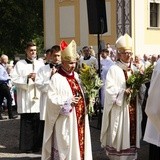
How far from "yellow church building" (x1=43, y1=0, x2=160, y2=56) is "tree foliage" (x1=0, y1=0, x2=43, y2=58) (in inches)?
Answer: 124

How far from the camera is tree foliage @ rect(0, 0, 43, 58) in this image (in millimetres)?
28625

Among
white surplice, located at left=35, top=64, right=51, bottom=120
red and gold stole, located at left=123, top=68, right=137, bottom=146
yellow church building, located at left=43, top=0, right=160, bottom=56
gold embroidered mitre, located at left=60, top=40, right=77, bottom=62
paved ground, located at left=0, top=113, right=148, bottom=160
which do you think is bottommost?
paved ground, located at left=0, top=113, right=148, bottom=160

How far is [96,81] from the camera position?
6.64 meters

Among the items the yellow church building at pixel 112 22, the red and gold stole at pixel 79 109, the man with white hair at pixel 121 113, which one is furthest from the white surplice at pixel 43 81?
the yellow church building at pixel 112 22

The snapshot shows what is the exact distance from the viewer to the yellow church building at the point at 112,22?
22.9m

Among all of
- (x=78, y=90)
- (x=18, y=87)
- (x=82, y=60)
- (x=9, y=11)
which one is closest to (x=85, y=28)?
Result: (x=9, y=11)

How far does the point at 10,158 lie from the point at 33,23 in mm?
23553

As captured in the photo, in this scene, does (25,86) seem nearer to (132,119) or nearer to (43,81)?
(43,81)

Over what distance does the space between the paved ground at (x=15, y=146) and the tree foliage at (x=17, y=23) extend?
1874cm

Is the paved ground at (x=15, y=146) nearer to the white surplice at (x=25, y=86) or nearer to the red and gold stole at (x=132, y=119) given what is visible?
the red and gold stole at (x=132, y=119)

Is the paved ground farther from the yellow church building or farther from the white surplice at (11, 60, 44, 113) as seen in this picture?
the yellow church building

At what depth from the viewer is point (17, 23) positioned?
95.8 feet

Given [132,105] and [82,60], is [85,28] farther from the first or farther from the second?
[132,105]

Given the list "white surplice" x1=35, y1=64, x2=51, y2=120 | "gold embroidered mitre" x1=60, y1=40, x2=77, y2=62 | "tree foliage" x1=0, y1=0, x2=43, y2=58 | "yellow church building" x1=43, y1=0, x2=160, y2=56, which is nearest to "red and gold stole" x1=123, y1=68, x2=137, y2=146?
"gold embroidered mitre" x1=60, y1=40, x2=77, y2=62
